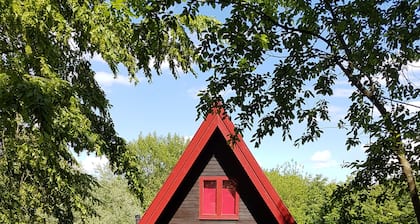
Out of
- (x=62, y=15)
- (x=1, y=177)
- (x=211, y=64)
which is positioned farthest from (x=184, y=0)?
(x=1, y=177)

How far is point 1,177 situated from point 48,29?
9.72 ft

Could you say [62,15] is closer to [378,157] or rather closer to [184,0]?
[184,0]

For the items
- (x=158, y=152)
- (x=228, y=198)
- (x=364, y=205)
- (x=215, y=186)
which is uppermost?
(x=158, y=152)

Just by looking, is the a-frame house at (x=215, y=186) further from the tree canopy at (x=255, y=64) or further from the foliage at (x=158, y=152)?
the foliage at (x=158, y=152)

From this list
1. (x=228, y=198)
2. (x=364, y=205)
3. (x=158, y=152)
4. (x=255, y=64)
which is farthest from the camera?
(x=158, y=152)

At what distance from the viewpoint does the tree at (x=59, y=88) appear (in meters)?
4.61

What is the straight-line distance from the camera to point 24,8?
641cm

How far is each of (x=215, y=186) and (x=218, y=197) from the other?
0.28 metres

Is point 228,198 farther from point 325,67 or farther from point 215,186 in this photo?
point 325,67

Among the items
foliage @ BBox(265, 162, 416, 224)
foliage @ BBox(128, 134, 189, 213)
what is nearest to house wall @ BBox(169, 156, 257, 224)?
foliage @ BBox(265, 162, 416, 224)

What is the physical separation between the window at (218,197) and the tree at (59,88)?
284 cm

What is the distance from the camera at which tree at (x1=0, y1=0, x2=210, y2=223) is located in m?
4.61

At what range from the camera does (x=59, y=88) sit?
5.86m

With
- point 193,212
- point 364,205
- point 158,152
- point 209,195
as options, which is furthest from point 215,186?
point 158,152
